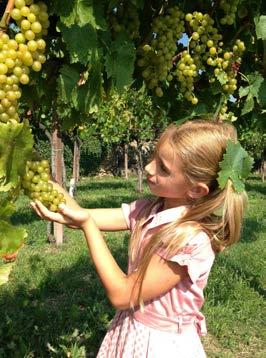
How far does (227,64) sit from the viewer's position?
2402 millimetres

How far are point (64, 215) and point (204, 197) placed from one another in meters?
0.62

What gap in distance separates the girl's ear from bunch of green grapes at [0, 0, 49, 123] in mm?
872

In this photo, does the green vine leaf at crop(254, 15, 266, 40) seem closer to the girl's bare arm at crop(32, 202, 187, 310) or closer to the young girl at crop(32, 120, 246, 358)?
the young girl at crop(32, 120, 246, 358)

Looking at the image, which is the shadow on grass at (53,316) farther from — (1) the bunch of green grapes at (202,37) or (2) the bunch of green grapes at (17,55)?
(2) the bunch of green grapes at (17,55)

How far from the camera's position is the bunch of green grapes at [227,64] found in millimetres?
2373

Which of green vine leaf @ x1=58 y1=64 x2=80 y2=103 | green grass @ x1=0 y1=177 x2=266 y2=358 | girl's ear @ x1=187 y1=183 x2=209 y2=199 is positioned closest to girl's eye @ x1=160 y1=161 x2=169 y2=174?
girl's ear @ x1=187 y1=183 x2=209 y2=199

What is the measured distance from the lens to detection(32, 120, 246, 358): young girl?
1930mm

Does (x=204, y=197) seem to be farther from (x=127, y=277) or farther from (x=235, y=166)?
(x=127, y=277)

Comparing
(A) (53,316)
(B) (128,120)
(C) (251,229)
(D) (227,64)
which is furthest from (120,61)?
(B) (128,120)

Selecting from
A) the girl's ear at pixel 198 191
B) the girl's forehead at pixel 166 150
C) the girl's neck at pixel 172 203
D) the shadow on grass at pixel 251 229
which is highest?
the girl's forehead at pixel 166 150

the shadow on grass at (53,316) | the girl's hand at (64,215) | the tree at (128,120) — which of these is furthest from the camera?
the tree at (128,120)

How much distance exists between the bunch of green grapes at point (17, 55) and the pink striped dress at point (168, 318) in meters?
0.91

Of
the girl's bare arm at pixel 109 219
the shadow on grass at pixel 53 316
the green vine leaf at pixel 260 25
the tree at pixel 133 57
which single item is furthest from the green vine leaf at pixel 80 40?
the shadow on grass at pixel 53 316

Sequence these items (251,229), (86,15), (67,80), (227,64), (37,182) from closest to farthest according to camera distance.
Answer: (37,182), (86,15), (67,80), (227,64), (251,229)
